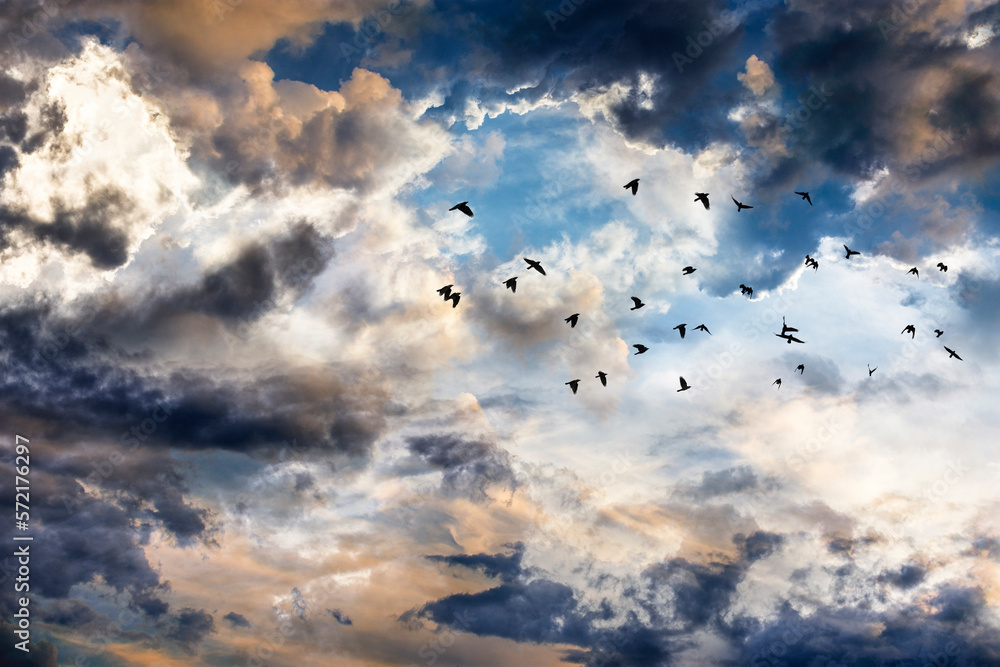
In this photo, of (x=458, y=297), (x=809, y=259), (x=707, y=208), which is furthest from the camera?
(x=809, y=259)

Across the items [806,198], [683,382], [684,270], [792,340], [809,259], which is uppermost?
[806,198]

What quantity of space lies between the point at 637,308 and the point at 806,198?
2287 cm

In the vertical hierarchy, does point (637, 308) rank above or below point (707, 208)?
below

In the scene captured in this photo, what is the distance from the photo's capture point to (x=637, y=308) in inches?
2398

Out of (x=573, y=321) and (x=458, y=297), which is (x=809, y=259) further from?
(x=458, y=297)

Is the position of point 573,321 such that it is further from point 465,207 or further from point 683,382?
point 465,207

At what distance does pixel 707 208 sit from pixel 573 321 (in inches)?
710

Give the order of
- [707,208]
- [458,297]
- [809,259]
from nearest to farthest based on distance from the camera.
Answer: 1. [707,208]
2. [458,297]
3. [809,259]

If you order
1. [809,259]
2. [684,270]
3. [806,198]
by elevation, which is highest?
[806,198]

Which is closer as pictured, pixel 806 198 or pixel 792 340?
pixel 792 340

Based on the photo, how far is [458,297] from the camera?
187 feet

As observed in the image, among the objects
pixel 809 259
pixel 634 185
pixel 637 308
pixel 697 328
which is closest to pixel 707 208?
pixel 634 185

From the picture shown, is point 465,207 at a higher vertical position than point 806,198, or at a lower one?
lower

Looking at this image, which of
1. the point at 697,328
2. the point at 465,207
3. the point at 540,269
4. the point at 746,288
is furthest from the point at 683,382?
the point at 465,207
